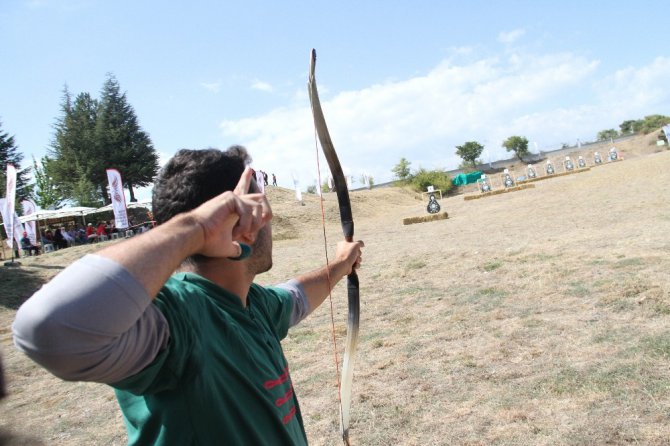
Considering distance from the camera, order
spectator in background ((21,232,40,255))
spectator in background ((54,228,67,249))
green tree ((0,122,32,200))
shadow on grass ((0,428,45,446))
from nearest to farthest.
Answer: shadow on grass ((0,428,45,446)) → spectator in background ((21,232,40,255)) → spectator in background ((54,228,67,249)) → green tree ((0,122,32,200))

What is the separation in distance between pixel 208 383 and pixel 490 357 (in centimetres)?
360

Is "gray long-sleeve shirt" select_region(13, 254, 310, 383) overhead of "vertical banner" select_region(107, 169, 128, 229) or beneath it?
beneath

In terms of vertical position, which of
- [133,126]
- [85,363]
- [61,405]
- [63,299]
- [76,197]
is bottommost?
[61,405]

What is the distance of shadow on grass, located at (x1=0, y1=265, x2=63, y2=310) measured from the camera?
Result: 12.3 m

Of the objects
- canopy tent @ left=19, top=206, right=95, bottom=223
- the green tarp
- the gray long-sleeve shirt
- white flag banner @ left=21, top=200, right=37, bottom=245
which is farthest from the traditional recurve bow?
the green tarp

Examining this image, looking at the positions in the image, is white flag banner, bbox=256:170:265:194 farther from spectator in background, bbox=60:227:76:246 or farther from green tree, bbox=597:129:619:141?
green tree, bbox=597:129:619:141

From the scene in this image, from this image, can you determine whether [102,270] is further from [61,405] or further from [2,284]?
[2,284]

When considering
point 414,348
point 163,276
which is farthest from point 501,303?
point 163,276

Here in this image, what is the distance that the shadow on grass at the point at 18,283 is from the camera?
12.3 metres

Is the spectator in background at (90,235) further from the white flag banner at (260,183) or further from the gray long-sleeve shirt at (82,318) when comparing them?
the gray long-sleeve shirt at (82,318)

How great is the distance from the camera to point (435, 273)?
8.16m

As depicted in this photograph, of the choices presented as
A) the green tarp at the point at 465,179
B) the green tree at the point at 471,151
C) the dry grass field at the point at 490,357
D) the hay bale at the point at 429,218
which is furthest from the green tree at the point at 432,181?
the dry grass field at the point at 490,357

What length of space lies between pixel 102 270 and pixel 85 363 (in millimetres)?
156

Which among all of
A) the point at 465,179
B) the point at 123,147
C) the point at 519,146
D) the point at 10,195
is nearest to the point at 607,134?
the point at 519,146
